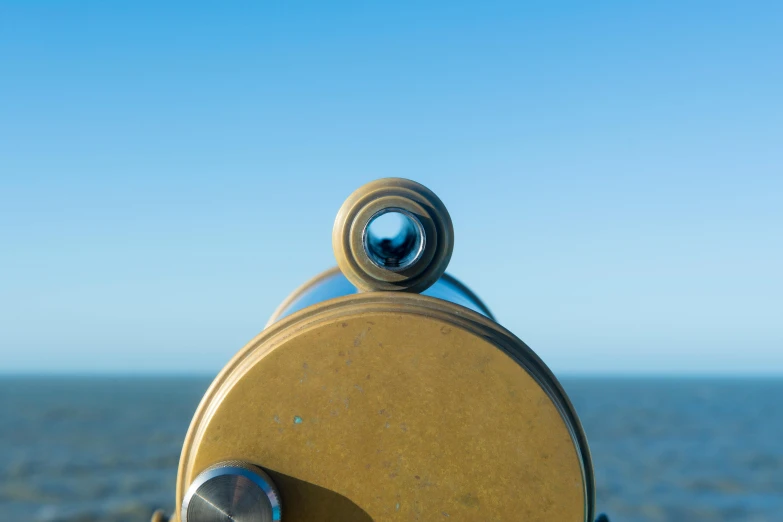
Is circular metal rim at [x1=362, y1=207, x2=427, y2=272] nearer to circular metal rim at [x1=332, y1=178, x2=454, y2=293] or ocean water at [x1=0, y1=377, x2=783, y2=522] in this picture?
circular metal rim at [x1=332, y1=178, x2=454, y2=293]

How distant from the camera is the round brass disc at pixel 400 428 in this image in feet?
6.82

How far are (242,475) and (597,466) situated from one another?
28.2 metres

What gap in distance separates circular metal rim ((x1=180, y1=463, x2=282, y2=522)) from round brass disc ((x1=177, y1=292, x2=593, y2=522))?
0.14ft

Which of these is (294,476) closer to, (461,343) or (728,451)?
(461,343)

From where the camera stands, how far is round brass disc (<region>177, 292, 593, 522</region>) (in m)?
2.08

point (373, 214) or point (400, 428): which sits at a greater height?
point (373, 214)

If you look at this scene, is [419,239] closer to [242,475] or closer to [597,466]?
[242,475]

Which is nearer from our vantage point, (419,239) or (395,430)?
(395,430)

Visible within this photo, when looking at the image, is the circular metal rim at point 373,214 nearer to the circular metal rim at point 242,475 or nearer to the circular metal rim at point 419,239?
the circular metal rim at point 419,239

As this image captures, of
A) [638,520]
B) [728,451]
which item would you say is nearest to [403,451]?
[638,520]

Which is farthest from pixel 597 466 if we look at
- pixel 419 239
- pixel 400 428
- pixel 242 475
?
pixel 242 475

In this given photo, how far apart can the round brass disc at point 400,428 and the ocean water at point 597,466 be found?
18633 millimetres

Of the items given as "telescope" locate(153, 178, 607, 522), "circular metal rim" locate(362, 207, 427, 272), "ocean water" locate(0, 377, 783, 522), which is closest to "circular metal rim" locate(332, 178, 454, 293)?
"circular metal rim" locate(362, 207, 427, 272)

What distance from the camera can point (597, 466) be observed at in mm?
28062
